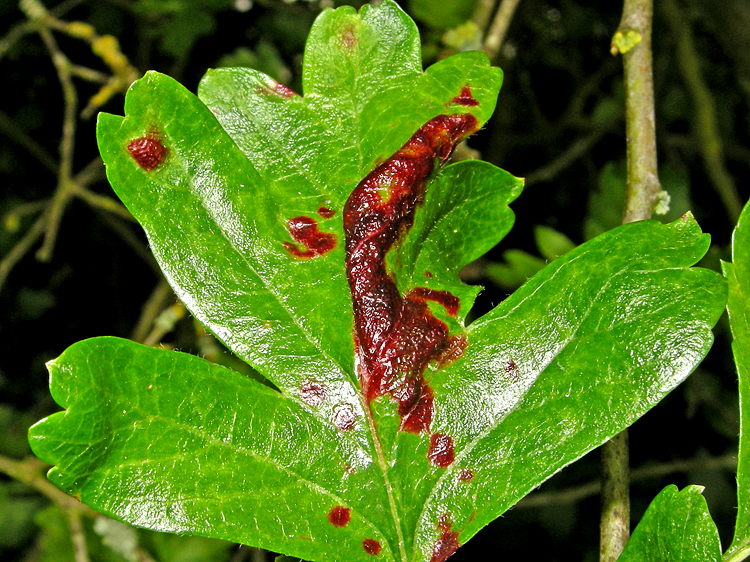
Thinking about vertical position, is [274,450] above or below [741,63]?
above

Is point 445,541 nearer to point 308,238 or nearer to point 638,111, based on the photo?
point 308,238

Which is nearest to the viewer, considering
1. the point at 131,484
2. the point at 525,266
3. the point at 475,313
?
the point at 131,484

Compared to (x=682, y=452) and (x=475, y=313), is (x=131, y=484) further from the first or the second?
(x=682, y=452)

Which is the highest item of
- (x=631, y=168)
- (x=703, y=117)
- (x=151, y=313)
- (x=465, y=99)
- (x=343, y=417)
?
(x=465, y=99)

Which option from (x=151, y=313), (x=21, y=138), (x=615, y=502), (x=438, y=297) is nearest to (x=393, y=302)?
(x=438, y=297)

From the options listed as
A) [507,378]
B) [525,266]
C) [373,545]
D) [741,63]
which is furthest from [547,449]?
[741,63]

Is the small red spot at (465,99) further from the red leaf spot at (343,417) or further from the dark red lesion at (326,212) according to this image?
the red leaf spot at (343,417)
